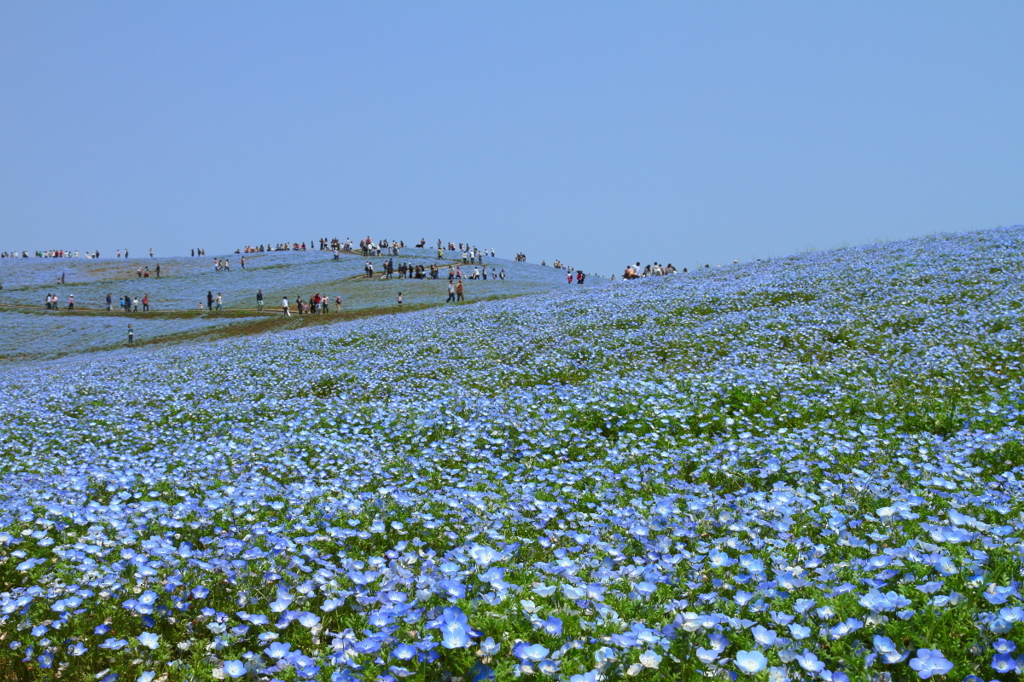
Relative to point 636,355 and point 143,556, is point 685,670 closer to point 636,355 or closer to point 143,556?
point 143,556

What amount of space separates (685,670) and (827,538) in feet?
6.88

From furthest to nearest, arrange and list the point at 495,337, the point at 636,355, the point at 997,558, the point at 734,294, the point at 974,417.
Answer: the point at 734,294 < the point at 495,337 < the point at 636,355 < the point at 974,417 < the point at 997,558

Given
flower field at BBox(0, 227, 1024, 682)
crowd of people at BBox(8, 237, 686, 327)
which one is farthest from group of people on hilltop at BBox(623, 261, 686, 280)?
flower field at BBox(0, 227, 1024, 682)

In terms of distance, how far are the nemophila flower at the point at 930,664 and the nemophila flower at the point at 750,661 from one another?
0.62m

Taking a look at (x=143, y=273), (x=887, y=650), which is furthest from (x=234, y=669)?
(x=143, y=273)

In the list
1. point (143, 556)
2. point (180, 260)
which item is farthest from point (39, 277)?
point (143, 556)

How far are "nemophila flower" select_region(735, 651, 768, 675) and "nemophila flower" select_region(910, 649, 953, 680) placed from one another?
62 cm

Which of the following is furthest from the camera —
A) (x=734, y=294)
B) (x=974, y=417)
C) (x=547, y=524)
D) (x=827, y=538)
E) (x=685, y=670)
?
(x=734, y=294)

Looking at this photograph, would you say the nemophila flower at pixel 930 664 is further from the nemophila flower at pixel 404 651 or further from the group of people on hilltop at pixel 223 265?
the group of people on hilltop at pixel 223 265

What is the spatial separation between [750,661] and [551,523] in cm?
312

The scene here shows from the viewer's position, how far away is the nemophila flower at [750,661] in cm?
332

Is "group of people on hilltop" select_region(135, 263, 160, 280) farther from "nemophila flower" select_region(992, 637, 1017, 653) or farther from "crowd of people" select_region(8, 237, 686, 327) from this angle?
"nemophila flower" select_region(992, 637, 1017, 653)

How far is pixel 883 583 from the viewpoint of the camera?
4031 millimetres

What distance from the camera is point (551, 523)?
6395mm
